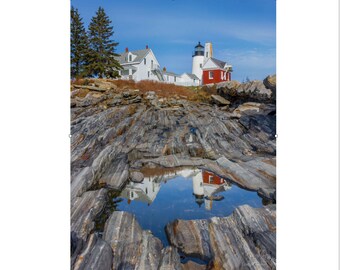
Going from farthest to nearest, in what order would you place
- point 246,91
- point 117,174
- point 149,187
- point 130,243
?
point 117,174 → point 149,187 → point 246,91 → point 130,243

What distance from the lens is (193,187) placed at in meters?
3.27

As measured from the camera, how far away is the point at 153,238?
2.61 metres

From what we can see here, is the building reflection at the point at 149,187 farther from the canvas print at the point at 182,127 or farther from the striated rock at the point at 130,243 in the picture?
the striated rock at the point at 130,243

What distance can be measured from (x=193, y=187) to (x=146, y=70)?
1504mm

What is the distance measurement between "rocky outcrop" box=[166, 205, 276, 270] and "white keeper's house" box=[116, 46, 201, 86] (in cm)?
155

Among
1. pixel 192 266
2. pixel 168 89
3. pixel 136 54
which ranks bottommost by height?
pixel 192 266

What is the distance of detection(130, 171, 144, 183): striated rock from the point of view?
3.91 m

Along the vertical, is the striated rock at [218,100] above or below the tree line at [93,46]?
below

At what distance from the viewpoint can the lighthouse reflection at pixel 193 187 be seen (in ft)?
10.5

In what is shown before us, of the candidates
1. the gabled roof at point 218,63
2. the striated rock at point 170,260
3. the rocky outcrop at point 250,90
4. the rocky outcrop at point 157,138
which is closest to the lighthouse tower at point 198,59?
the gabled roof at point 218,63

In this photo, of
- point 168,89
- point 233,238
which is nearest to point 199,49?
point 168,89

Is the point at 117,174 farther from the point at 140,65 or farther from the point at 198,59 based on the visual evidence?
the point at 198,59

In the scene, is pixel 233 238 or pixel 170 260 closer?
pixel 170 260

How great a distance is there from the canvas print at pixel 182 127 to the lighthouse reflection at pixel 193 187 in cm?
2
